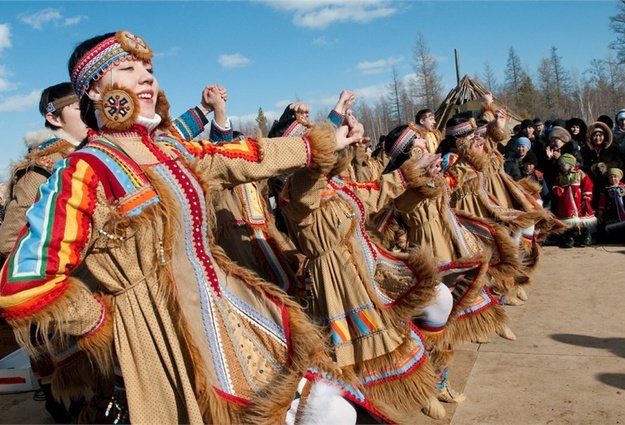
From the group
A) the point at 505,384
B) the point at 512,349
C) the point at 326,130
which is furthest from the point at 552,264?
the point at 326,130

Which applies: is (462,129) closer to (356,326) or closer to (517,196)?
(517,196)

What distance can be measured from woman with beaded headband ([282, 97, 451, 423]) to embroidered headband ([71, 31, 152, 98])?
1.06 metres

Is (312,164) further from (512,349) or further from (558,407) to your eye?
(512,349)

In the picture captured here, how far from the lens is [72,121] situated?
11.0ft

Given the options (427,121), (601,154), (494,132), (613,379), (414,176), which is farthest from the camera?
(601,154)

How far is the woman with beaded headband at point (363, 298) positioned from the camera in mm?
2969

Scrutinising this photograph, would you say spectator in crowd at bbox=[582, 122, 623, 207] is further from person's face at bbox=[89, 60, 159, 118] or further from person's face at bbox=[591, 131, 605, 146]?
person's face at bbox=[89, 60, 159, 118]

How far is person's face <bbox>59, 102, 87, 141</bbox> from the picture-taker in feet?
10.9

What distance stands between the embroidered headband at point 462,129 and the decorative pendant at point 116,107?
398cm

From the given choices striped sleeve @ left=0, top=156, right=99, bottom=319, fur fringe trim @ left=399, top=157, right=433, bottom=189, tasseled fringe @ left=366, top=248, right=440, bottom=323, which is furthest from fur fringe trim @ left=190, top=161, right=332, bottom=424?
fur fringe trim @ left=399, top=157, right=433, bottom=189

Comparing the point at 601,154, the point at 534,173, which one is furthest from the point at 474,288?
the point at 601,154

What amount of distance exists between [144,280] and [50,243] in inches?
13.0

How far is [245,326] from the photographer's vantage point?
6.42 feet

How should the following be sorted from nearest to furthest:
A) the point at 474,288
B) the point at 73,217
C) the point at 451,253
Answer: the point at 73,217, the point at 474,288, the point at 451,253
